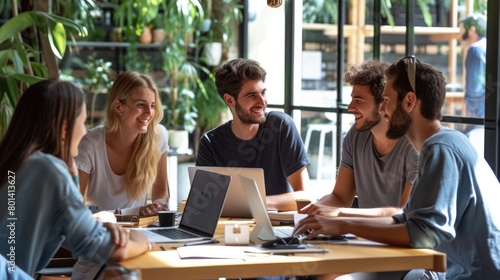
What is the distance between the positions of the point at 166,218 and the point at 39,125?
91cm

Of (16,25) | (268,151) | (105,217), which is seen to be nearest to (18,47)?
(16,25)

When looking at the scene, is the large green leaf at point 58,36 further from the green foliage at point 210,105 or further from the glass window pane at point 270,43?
the green foliage at point 210,105

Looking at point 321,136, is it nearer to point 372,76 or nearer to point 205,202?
point 372,76

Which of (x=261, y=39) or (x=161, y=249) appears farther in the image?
(x=261, y=39)

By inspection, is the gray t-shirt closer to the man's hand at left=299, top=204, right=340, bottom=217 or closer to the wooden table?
the man's hand at left=299, top=204, right=340, bottom=217

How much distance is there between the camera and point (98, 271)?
3490 mm

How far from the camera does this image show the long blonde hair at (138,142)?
3836 millimetres

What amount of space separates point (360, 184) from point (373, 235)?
102 centimetres

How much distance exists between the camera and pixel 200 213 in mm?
3053

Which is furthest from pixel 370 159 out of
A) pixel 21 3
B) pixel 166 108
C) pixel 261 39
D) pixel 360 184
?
pixel 166 108

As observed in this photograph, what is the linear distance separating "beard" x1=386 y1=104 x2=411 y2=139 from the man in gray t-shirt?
0.44 m

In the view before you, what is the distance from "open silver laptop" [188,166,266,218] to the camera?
3.36 meters

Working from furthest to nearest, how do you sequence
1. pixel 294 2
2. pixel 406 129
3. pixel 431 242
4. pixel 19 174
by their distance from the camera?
pixel 294 2
pixel 406 129
pixel 431 242
pixel 19 174

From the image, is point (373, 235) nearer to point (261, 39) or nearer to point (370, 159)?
point (370, 159)
